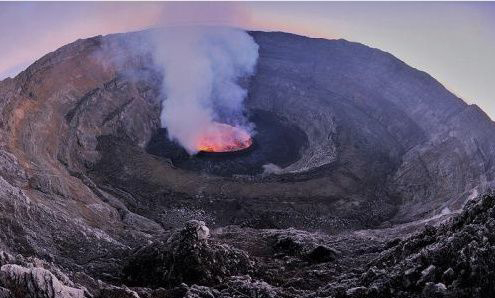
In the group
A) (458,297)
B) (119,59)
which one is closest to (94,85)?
(119,59)

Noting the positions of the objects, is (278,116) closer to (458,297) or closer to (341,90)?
(341,90)

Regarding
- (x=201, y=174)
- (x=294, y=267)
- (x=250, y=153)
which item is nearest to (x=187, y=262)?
(x=294, y=267)

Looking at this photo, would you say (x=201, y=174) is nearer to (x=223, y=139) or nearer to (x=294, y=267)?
(x=223, y=139)

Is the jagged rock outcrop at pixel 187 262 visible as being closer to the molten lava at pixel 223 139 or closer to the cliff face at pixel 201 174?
the cliff face at pixel 201 174

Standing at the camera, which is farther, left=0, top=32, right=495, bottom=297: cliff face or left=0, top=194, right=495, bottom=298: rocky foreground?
left=0, top=32, right=495, bottom=297: cliff face

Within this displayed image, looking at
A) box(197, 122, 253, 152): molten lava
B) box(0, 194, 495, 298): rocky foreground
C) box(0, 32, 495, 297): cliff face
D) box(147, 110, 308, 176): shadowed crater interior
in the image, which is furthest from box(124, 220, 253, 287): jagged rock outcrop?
box(197, 122, 253, 152): molten lava

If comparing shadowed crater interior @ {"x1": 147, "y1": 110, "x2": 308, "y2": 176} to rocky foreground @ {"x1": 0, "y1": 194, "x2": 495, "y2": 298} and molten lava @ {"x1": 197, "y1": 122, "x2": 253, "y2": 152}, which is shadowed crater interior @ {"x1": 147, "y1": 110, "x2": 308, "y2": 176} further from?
rocky foreground @ {"x1": 0, "y1": 194, "x2": 495, "y2": 298}

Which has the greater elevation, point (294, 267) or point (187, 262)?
point (294, 267)
